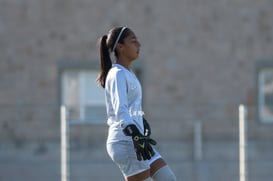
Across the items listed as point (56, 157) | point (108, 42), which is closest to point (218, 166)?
point (56, 157)

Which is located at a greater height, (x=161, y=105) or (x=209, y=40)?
(x=209, y=40)

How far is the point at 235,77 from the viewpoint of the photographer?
19.7m

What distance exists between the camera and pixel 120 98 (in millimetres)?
7621

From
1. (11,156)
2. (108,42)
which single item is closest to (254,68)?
(11,156)

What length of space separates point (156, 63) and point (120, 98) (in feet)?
39.6

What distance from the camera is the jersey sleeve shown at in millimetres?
7609

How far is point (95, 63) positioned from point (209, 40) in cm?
233

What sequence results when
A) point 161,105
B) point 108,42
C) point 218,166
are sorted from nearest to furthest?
point 108,42, point 218,166, point 161,105

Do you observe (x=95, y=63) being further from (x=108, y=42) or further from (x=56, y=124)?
(x=108, y=42)

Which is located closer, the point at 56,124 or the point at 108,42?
the point at 108,42

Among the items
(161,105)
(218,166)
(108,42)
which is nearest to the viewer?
(108,42)

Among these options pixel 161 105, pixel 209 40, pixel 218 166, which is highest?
pixel 209 40

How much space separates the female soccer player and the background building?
1096cm

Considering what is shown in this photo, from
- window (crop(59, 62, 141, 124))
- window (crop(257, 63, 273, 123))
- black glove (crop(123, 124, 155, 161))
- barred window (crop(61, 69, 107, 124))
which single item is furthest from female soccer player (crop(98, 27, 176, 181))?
window (crop(257, 63, 273, 123))
